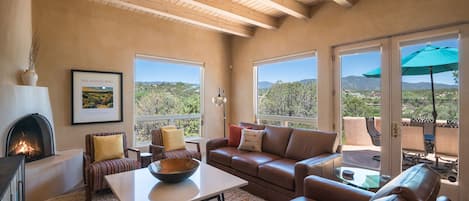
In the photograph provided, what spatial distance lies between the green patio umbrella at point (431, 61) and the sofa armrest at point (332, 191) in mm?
2053

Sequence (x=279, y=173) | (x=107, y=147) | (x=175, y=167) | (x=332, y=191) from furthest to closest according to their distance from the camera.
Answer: (x=107, y=147) → (x=279, y=173) → (x=175, y=167) → (x=332, y=191)

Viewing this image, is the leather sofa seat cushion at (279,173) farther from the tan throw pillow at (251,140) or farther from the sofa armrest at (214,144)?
the sofa armrest at (214,144)

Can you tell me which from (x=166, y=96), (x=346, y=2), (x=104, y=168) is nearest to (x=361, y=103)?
(x=346, y=2)

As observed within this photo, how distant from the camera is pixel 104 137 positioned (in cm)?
335

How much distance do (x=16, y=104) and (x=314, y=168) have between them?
3.48m

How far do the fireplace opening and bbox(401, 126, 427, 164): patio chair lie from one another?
4.85 m

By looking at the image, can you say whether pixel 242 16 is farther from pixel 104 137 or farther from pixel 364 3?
pixel 104 137

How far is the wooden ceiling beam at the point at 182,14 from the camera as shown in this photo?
3.42m

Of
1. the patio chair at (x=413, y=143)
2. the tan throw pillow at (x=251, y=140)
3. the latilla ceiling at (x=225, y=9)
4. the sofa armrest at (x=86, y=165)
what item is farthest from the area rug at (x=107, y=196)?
the latilla ceiling at (x=225, y=9)

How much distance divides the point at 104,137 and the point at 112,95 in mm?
955

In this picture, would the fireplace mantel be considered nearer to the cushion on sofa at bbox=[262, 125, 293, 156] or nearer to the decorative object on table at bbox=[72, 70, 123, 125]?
the decorative object on table at bbox=[72, 70, 123, 125]

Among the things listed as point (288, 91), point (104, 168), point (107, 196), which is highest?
point (288, 91)

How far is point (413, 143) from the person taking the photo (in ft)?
10.0

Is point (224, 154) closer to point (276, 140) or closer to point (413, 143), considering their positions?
point (276, 140)
